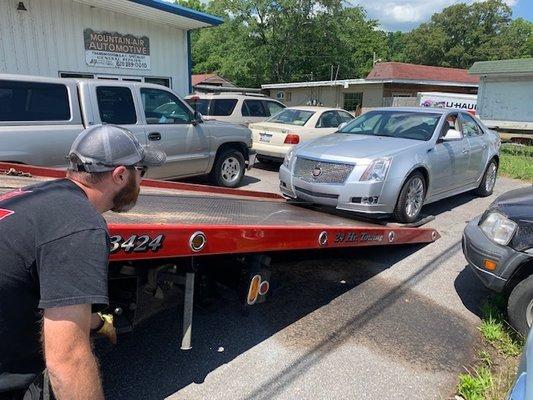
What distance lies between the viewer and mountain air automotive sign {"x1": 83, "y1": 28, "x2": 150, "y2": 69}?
1109cm

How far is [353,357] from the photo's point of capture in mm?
3219

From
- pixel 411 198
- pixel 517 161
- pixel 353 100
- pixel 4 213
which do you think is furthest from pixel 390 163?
pixel 353 100

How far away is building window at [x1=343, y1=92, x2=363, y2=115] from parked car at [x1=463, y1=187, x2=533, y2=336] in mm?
26552

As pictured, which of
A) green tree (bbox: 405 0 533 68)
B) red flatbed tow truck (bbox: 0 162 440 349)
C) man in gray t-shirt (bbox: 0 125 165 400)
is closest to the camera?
man in gray t-shirt (bbox: 0 125 165 400)

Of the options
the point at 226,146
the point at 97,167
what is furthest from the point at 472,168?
the point at 97,167

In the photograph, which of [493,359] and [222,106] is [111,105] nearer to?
[222,106]

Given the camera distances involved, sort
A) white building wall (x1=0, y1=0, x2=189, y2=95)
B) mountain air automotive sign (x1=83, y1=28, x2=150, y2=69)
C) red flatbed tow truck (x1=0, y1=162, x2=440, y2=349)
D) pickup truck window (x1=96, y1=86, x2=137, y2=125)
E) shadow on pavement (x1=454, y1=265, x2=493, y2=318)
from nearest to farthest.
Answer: red flatbed tow truck (x1=0, y1=162, x2=440, y2=349) < shadow on pavement (x1=454, y1=265, x2=493, y2=318) < pickup truck window (x1=96, y1=86, x2=137, y2=125) < white building wall (x1=0, y1=0, x2=189, y2=95) < mountain air automotive sign (x1=83, y1=28, x2=150, y2=69)

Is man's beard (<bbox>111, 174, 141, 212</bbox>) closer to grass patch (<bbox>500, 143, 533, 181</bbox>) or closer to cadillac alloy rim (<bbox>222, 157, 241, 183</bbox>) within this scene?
cadillac alloy rim (<bbox>222, 157, 241, 183</bbox>)

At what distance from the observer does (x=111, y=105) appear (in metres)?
6.33

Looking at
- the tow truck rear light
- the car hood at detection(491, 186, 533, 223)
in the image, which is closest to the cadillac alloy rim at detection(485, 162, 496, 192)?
the car hood at detection(491, 186, 533, 223)

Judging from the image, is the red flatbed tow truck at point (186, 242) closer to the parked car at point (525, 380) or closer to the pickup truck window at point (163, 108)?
the parked car at point (525, 380)

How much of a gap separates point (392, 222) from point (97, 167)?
4958mm

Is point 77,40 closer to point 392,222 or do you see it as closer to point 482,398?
point 392,222

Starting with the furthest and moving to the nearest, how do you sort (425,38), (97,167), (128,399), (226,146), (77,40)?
(425,38)
(77,40)
(226,146)
(128,399)
(97,167)
